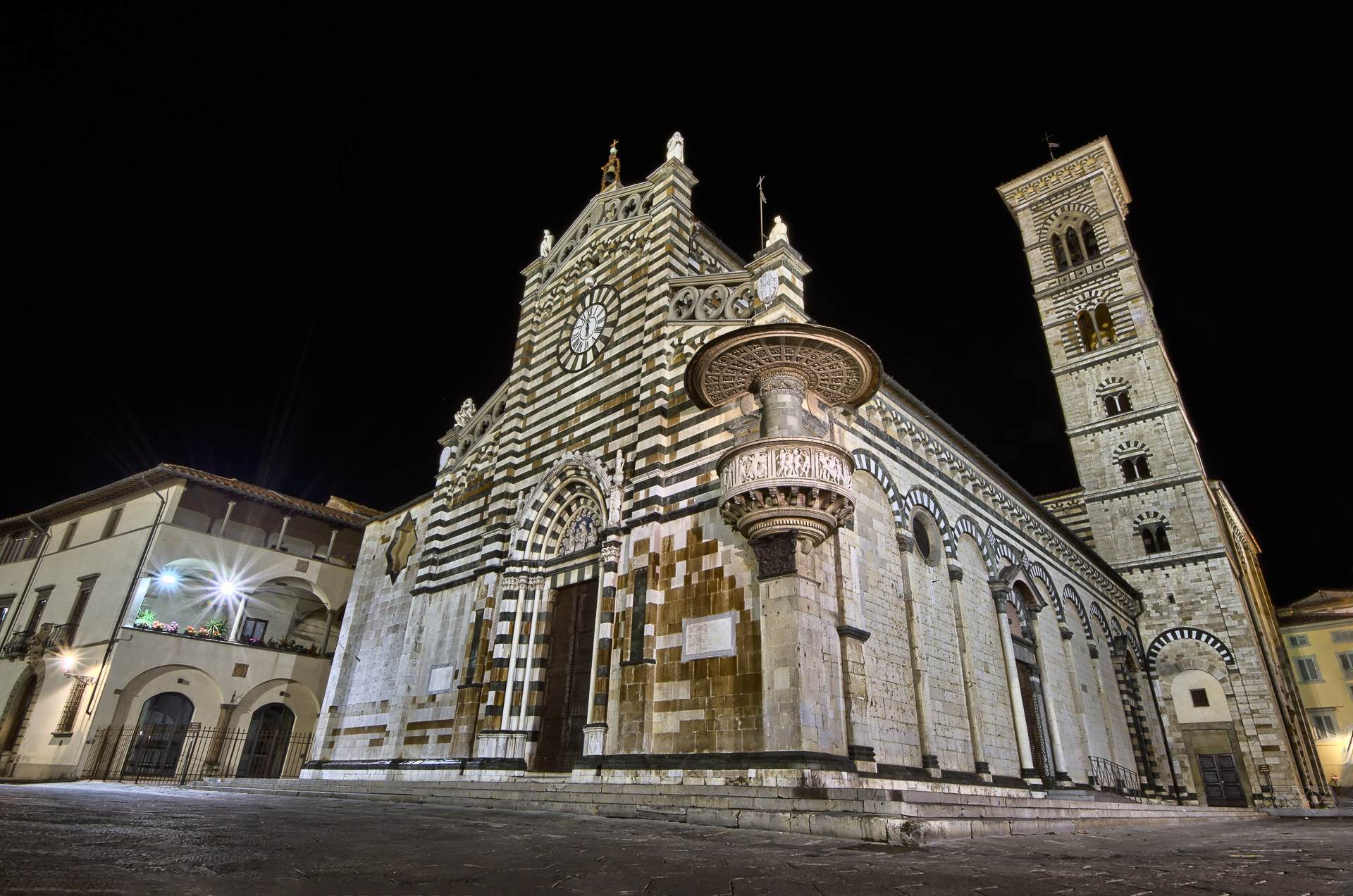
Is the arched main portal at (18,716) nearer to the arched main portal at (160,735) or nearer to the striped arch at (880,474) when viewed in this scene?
the arched main portal at (160,735)

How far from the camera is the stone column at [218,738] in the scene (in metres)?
20.1

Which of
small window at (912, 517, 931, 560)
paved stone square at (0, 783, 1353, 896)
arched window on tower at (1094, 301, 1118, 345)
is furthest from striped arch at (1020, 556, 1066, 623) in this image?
arched window on tower at (1094, 301, 1118, 345)

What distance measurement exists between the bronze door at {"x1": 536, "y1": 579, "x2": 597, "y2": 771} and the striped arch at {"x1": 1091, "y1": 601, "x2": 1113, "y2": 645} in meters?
16.6

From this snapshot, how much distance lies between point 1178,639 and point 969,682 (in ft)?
57.7

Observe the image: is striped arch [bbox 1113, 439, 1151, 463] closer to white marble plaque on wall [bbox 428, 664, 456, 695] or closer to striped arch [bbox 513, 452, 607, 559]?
striped arch [bbox 513, 452, 607, 559]

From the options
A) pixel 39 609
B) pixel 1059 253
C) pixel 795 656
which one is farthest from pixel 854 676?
pixel 1059 253

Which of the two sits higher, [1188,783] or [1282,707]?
[1282,707]

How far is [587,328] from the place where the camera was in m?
17.2

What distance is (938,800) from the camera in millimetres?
8695

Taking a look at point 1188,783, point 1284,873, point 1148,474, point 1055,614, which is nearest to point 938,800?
point 1284,873

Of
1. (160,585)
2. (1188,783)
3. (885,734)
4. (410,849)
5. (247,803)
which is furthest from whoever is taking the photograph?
(1188,783)

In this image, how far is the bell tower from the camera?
23.2 meters

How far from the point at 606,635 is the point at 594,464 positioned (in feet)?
11.9

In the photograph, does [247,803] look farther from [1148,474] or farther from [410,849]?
[1148,474]
